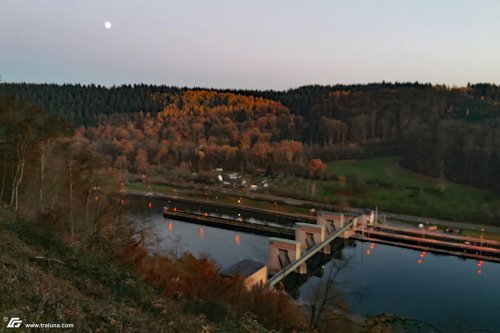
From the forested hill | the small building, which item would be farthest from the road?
the small building

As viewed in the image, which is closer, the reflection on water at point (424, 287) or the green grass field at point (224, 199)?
the reflection on water at point (424, 287)

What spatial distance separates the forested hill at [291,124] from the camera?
2071 inches

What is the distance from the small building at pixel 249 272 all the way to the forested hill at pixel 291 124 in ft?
107

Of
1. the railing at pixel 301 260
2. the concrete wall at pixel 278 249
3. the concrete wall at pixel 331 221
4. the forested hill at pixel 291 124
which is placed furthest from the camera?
the forested hill at pixel 291 124

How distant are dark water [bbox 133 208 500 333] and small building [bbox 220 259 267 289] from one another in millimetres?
3062

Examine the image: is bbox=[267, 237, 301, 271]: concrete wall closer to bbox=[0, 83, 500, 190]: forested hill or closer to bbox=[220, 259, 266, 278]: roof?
bbox=[220, 259, 266, 278]: roof

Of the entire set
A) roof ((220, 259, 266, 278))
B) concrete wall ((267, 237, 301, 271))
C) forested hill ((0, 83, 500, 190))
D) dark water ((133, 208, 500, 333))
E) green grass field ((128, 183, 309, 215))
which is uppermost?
forested hill ((0, 83, 500, 190))

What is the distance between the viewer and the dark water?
18.7 m

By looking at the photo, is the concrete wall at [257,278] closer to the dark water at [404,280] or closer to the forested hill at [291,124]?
the dark water at [404,280]

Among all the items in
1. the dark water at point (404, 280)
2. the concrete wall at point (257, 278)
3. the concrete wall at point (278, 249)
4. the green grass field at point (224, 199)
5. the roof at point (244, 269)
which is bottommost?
the green grass field at point (224, 199)

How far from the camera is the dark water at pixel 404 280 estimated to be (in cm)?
1872

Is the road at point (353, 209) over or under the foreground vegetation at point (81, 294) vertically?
under
